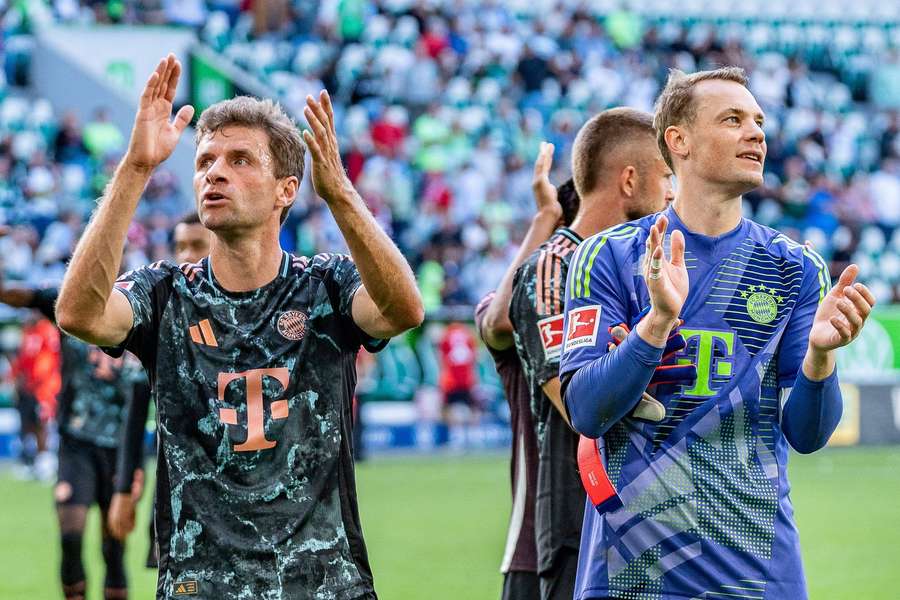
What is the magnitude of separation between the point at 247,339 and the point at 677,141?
4.88 ft

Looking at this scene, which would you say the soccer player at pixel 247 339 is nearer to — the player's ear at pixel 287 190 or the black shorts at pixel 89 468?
the player's ear at pixel 287 190

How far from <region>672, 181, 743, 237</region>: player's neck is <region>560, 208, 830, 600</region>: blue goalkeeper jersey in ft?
0.11

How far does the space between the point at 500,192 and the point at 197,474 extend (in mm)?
23295

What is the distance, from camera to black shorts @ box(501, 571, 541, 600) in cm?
555

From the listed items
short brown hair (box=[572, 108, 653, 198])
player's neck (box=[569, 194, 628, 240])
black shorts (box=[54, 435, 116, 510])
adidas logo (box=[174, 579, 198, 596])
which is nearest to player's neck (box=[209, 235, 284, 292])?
adidas logo (box=[174, 579, 198, 596])

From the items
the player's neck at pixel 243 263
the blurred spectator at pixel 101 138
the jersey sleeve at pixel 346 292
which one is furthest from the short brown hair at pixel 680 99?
the blurred spectator at pixel 101 138

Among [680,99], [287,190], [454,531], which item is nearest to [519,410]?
[287,190]

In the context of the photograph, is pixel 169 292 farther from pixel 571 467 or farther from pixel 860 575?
pixel 860 575

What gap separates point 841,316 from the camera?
402cm

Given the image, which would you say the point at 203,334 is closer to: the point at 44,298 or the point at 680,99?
the point at 680,99

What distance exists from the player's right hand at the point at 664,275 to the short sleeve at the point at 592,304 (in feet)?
0.71

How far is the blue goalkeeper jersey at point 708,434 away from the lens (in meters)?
4.13

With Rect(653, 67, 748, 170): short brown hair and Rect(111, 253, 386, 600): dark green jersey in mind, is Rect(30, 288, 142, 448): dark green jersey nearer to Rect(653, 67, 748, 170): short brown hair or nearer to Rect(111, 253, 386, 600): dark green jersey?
Rect(111, 253, 386, 600): dark green jersey

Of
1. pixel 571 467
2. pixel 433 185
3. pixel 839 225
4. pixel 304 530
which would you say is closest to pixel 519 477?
pixel 571 467
